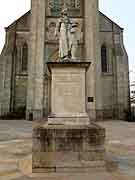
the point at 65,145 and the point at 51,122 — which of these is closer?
the point at 65,145

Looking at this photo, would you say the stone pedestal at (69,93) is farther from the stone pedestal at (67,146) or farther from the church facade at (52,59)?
the church facade at (52,59)

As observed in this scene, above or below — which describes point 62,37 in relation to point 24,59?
below

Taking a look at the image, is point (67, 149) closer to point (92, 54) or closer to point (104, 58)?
point (92, 54)

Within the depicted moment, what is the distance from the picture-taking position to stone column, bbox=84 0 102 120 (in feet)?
59.5

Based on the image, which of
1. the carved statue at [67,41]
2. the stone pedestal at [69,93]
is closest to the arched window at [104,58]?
the carved statue at [67,41]

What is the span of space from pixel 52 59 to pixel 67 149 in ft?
51.5

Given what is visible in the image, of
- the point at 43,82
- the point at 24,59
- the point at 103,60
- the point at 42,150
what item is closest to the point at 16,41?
the point at 24,59

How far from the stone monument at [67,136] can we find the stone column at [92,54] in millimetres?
13548

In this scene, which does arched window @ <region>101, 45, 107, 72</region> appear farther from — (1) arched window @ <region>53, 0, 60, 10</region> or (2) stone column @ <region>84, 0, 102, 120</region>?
(1) arched window @ <region>53, 0, 60, 10</region>

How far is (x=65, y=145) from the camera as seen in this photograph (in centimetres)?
390

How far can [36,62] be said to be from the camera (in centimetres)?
1870

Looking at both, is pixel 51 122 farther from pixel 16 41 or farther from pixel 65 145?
pixel 16 41

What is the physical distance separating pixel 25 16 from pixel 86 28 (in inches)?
324

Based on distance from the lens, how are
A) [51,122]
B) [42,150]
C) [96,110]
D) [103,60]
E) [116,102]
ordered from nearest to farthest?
1. [42,150]
2. [51,122]
3. [96,110]
4. [116,102]
5. [103,60]
